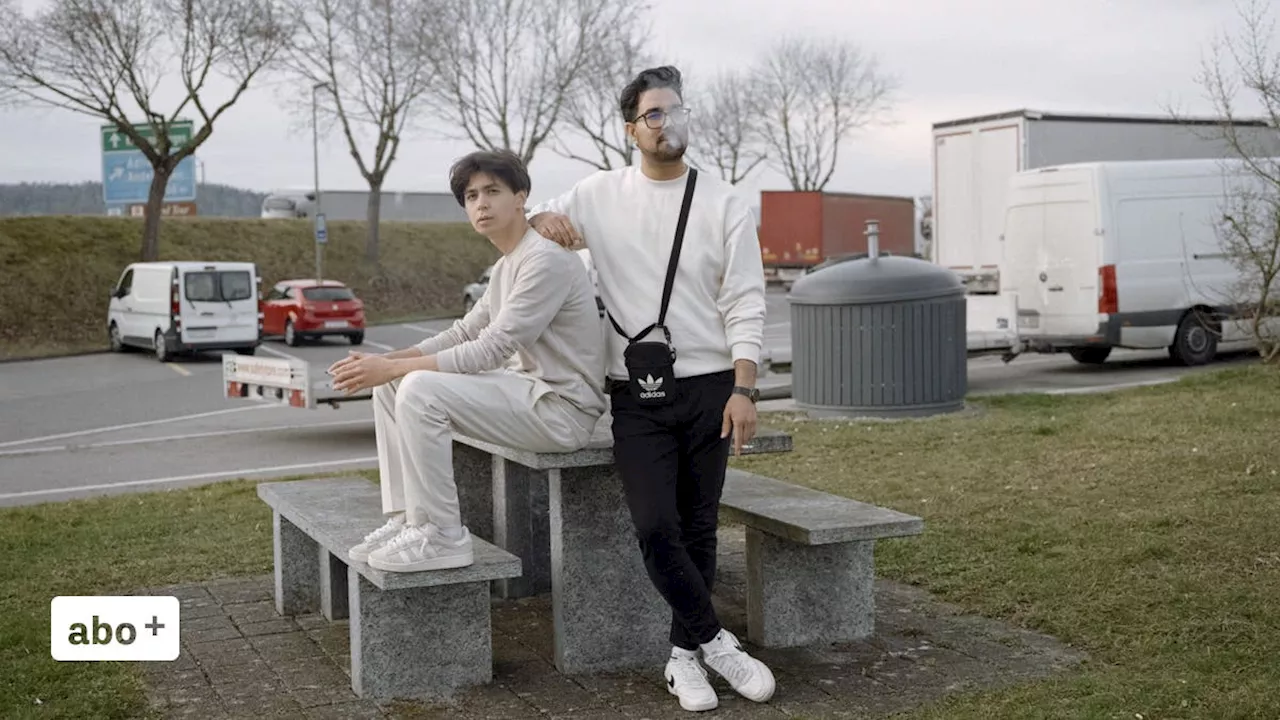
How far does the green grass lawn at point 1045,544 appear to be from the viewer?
480 centimetres

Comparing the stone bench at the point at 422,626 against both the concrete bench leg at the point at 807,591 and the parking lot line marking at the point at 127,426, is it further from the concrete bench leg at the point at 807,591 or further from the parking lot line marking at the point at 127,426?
the parking lot line marking at the point at 127,426

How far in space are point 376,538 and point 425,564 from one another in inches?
14.3

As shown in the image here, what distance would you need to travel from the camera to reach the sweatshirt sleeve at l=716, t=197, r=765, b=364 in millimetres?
4703

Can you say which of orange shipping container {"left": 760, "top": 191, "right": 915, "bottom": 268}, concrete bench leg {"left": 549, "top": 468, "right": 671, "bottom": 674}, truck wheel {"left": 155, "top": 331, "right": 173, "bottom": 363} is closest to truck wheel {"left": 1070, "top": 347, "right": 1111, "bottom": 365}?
concrete bench leg {"left": 549, "top": 468, "right": 671, "bottom": 674}

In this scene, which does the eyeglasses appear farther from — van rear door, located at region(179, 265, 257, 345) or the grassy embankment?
the grassy embankment

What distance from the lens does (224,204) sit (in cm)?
6028

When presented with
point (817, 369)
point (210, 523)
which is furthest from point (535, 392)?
point (817, 369)

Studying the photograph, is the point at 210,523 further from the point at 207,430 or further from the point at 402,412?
the point at 207,430

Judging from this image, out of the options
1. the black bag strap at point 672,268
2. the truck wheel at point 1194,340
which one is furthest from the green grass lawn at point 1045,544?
the truck wheel at point 1194,340

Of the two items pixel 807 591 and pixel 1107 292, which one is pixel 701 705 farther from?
pixel 1107 292

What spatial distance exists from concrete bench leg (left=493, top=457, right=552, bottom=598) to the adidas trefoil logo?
1.40 metres

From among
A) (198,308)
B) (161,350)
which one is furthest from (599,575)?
(161,350)

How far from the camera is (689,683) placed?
469 centimetres

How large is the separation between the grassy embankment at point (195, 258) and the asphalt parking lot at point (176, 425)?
703cm
